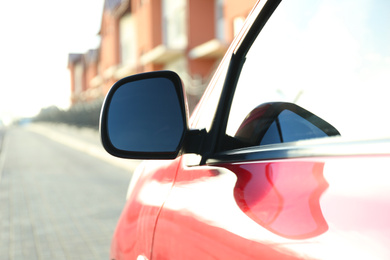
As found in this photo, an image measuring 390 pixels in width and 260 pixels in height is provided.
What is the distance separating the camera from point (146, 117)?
1762 mm

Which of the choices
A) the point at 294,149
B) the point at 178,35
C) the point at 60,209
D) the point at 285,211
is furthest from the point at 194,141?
the point at 178,35

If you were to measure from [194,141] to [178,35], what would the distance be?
77.3 feet

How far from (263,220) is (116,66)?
36.2 meters

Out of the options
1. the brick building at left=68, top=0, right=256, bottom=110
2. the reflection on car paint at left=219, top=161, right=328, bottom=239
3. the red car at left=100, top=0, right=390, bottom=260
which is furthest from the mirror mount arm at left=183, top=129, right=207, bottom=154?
the brick building at left=68, top=0, right=256, bottom=110

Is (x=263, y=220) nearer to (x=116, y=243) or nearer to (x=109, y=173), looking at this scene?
(x=116, y=243)

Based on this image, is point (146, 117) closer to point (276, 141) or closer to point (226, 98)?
point (226, 98)

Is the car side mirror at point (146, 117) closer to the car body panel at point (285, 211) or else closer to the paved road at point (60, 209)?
the car body panel at point (285, 211)

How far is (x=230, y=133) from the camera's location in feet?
5.54

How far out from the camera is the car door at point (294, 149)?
40.3 inches

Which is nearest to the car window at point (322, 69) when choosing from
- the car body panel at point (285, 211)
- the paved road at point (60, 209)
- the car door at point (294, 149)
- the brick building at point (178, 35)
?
the car door at point (294, 149)

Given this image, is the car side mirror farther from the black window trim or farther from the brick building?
the brick building

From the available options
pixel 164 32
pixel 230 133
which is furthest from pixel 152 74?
pixel 164 32

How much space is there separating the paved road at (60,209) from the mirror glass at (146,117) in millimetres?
3762

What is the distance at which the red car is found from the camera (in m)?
1.04
